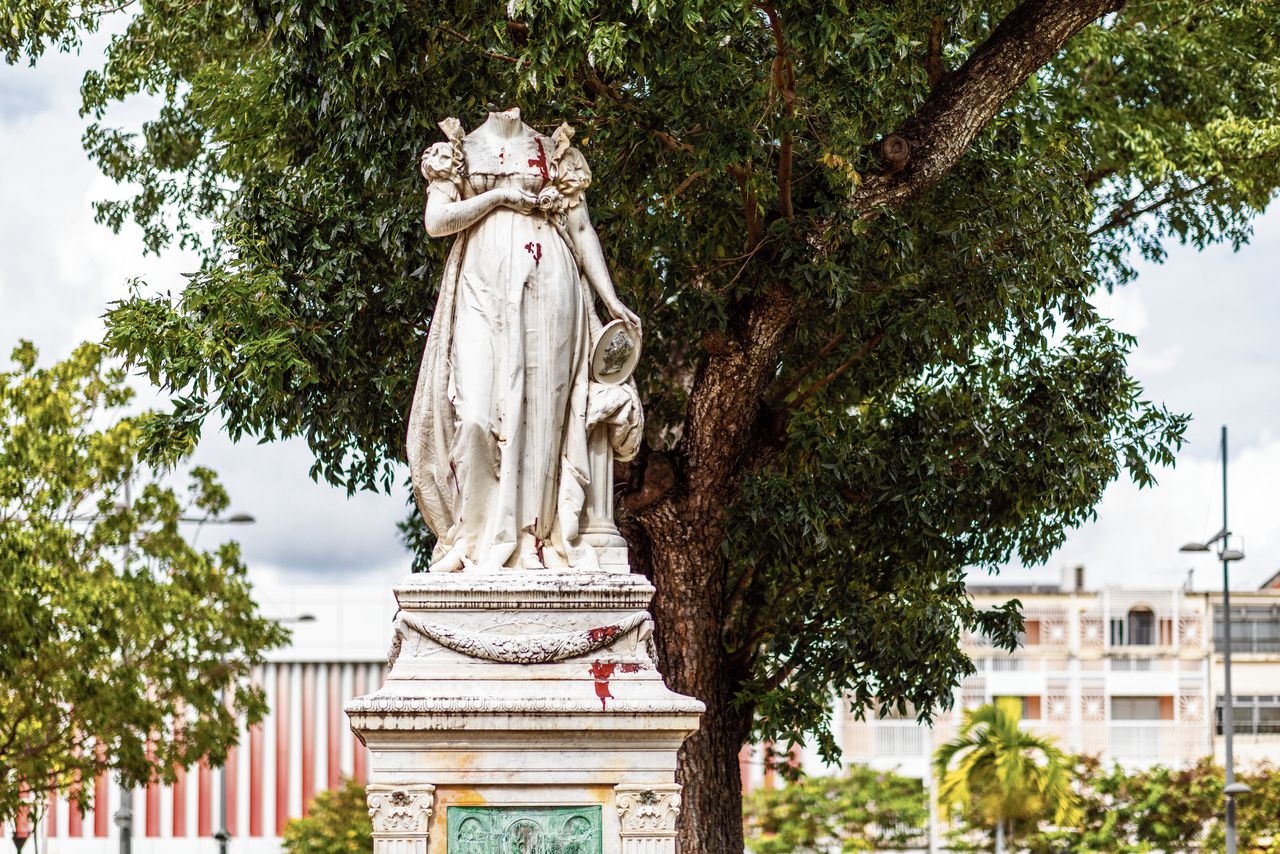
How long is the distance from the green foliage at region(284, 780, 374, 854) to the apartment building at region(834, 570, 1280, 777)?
13170 millimetres

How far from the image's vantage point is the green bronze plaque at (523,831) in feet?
25.7

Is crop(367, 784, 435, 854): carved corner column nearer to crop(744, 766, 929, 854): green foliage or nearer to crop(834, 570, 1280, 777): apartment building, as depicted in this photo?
crop(744, 766, 929, 854): green foliage

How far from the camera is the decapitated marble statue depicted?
8344 millimetres

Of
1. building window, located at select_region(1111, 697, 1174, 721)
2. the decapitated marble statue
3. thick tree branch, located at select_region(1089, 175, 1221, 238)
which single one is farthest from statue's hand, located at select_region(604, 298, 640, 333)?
building window, located at select_region(1111, 697, 1174, 721)

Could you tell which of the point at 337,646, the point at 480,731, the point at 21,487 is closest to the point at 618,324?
the point at 480,731

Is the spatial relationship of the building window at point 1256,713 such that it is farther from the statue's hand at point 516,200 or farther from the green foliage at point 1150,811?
the statue's hand at point 516,200

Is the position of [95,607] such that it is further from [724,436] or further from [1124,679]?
[1124,679]

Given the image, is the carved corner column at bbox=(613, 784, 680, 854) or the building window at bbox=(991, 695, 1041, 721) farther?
the building window at bbox=(991, 695, 1041, 721)

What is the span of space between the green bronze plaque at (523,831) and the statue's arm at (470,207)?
241 cm

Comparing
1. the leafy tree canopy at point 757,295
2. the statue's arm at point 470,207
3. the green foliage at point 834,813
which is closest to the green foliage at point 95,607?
the leafy tree canopy at point 757,295

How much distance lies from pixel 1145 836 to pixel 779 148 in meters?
29.5

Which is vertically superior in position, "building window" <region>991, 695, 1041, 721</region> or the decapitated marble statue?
the decapitated marble statue

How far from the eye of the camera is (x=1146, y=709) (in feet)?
168

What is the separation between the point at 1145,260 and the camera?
60.4ft
